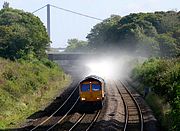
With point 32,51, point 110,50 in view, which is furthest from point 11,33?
point 110,50

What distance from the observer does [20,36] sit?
66062mm

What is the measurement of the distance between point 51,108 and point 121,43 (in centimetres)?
6704

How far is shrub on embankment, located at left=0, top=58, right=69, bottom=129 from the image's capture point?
3500 cm

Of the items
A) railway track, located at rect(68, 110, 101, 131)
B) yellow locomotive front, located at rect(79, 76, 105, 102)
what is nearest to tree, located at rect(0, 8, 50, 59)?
yellow locomotive front, located at rect(79, 76, 105, 102)

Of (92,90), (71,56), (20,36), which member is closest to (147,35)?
(71,56)

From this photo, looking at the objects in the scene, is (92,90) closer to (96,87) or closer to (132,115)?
(96,87)

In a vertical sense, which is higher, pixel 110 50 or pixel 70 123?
pixel 110 50

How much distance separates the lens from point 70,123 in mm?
31531

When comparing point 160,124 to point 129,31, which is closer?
point 160,124

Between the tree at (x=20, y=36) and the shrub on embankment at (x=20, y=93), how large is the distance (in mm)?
6248

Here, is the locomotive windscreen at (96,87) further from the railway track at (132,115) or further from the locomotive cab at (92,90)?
the railway track at (132,115)

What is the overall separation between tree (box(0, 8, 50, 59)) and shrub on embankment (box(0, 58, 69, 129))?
6.25 metres


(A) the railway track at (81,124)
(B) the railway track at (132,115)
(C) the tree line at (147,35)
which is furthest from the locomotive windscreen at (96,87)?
(C) the tree line at (147,35)

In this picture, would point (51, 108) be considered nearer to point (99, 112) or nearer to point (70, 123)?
point (99, 112)
